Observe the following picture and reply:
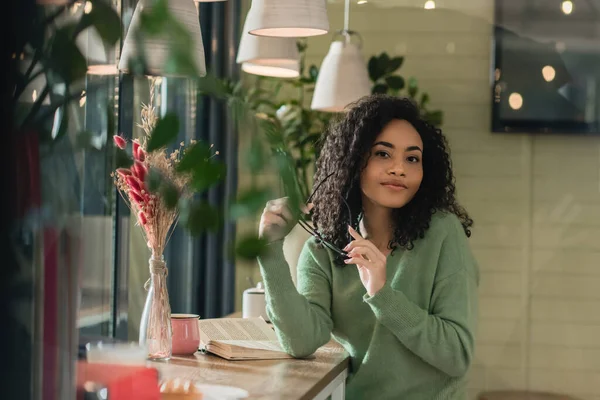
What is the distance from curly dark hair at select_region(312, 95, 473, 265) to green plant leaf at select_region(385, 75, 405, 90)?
1608 millimetres

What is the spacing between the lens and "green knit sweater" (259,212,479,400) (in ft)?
5.65

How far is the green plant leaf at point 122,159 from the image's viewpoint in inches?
Result: 12.1

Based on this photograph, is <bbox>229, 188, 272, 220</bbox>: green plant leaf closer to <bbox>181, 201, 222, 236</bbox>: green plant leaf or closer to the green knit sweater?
<bbox>181, 201, 222, 236</bbox>: green plant leaf

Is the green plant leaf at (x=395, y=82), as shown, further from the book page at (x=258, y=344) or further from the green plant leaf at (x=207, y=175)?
the green plant leaf at (x=207, y=175)

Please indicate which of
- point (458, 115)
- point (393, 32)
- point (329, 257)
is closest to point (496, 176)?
point (458, 115)

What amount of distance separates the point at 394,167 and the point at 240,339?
50 cm

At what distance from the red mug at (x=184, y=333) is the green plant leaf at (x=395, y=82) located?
6.48 ft

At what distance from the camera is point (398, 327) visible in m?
1.70

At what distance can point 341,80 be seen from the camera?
10.3 feet

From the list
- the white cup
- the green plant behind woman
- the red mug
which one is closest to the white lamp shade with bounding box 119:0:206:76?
the red mug

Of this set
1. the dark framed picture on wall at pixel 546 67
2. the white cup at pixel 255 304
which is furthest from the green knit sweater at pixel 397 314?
the dark framed picture on wall at pixel 546 67

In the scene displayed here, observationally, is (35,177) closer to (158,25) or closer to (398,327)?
(158,25)

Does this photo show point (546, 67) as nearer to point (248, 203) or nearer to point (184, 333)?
point (184, 333)

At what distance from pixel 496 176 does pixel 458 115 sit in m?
0.30
